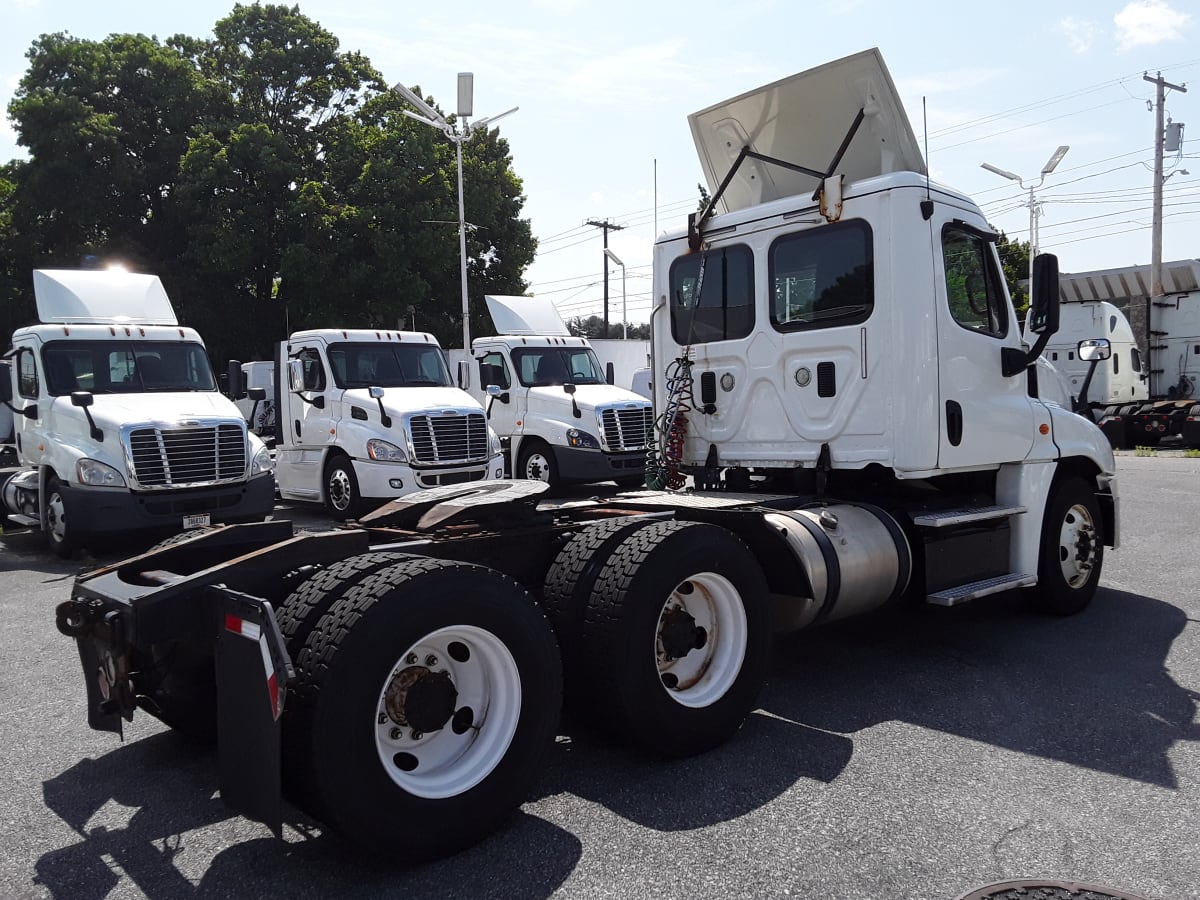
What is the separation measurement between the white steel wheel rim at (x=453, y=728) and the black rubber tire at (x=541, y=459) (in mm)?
11009

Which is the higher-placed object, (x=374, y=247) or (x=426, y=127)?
(x=426, y=127)

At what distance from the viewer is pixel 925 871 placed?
10.6ft

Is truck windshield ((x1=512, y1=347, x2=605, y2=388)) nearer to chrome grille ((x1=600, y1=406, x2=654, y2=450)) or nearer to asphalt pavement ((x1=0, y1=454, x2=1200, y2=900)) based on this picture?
chrome grille ((x1=600, y1=406, x2=654, y2=450))

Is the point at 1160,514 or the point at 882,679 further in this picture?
the point at 1160,514

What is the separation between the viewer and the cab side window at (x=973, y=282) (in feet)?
19.4

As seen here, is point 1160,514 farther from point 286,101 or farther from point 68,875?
point 286,101

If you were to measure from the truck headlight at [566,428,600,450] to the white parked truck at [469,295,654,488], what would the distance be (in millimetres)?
15

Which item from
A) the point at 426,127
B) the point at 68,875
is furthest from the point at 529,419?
the point at 426,127

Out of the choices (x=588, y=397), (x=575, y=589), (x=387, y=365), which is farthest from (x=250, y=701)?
(x=588, y=397)

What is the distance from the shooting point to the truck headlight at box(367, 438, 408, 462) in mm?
12328

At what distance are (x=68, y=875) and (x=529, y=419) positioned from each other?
12176mm

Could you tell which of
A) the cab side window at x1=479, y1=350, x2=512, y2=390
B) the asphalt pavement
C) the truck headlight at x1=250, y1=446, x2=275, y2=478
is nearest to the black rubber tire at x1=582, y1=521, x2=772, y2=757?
the asphalt pavement

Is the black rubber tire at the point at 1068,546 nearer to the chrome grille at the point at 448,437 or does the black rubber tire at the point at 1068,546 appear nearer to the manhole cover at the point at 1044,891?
the manhole cover at the point at 1044,891

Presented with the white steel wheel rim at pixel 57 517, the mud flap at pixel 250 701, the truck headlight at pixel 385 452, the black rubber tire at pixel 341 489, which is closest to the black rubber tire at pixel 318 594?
the mud flap at pixel 250 701
